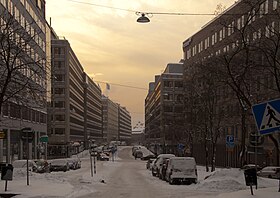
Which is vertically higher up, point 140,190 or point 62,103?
point 62,103

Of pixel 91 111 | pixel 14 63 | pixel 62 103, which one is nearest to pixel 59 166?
pixel 14 63

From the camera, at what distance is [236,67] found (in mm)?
30812

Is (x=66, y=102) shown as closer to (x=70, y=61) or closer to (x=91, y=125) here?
(x=70, y=61)

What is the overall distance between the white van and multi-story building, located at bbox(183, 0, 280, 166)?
11.2 ft

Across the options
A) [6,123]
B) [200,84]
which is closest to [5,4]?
[6,123]

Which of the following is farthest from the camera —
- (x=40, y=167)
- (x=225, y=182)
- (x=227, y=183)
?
(x=40, y=167)

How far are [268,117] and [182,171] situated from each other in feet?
56.1

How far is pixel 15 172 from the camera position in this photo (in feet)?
→ 98.5

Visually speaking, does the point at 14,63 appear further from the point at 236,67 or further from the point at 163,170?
the point at 236,67

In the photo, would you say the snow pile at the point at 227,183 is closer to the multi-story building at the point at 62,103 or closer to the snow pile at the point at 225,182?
the snow pile at the point at 225,182

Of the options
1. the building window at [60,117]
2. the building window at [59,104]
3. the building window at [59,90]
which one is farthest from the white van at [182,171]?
the building window at [60,117]

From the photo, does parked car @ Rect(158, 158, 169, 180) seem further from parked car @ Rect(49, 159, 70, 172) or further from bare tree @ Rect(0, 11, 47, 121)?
parked car @ Rect(49, 159, 70, 172)

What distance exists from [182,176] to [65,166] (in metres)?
25.1

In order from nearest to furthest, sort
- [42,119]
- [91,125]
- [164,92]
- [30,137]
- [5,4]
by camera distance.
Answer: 1. [30,137]
2. [5,4]
3. [42,119]
4. [164,92]
5. [91,125]
